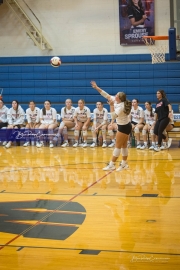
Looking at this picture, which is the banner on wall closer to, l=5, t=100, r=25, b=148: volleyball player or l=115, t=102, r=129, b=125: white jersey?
l=5, t=100, r=25, b=148: volleyball player

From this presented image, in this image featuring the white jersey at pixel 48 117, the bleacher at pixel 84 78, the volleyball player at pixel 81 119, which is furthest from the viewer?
the bleacher at pixel 84 78

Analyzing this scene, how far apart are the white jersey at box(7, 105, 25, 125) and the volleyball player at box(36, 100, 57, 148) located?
0.72 meters

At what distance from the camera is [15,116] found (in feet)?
56.7

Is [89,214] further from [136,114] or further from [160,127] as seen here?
[136,114]

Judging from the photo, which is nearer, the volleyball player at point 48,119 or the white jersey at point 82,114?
the white jersey at point 82,114

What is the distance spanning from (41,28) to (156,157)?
858 cm

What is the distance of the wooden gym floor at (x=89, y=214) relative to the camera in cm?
653

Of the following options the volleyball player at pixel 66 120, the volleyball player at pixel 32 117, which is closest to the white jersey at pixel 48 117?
the volleyball player at pixel 32 117

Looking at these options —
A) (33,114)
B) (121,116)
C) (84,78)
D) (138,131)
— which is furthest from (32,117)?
(121,116)

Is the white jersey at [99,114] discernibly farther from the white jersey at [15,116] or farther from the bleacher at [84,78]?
the bleacher at [84,78]

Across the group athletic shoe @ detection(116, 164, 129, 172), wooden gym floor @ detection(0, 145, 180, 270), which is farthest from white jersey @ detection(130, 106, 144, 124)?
athletic shoe @ detection(116, 164, 129, 172)

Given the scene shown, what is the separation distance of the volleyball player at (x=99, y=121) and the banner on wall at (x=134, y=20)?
433 cm

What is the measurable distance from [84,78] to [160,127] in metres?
5.63

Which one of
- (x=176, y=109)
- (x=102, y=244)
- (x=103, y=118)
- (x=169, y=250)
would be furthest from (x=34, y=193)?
(x=176, y=109)
